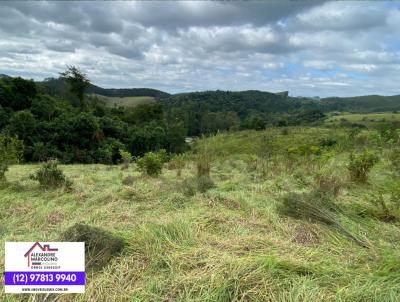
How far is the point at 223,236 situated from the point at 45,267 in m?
1.69

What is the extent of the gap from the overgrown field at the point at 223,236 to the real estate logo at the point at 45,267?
0.27ft

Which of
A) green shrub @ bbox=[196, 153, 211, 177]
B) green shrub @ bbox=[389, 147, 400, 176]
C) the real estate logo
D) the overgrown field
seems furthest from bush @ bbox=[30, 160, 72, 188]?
green shrub @ bbox=[389, 147, 400, 176]

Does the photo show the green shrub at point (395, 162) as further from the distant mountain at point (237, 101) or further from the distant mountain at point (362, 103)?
the distant mountain at point (362, 103)

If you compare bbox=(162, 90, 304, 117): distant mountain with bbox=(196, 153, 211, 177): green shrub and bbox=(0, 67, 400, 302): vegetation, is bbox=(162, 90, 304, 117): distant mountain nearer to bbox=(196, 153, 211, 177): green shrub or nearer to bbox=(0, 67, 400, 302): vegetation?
bbox=(196, 153, 211, 177): green shrub

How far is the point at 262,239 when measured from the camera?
3045 mm

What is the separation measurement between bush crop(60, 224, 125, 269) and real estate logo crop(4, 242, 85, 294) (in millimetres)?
351

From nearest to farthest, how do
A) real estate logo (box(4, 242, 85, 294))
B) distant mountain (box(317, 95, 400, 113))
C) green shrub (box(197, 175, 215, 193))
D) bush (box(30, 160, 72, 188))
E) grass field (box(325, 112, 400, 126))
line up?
real estate logo (box(4, 242, 85, 294)), green shrub (box(197, 175, 215, 193)), bush (box(30, 160, 72, 188)), grass field (box(325, 112, 400, 126)), distant mountain (box(317, 95, 400, 113))

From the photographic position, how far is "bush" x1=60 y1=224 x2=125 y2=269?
2680mm

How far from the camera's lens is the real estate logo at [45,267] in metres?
2.23

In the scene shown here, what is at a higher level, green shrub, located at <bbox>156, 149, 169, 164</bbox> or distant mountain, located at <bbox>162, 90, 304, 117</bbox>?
distant mountain, located at <bbox>162, 90, 304, 117</bbox>

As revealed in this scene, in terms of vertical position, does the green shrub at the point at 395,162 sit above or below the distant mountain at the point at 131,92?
below

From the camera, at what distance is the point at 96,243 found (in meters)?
2.82

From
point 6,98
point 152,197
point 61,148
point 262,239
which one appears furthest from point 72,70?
point 262,239

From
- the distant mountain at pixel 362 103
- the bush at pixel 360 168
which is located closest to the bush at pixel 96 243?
the bush at pixel 360 168
